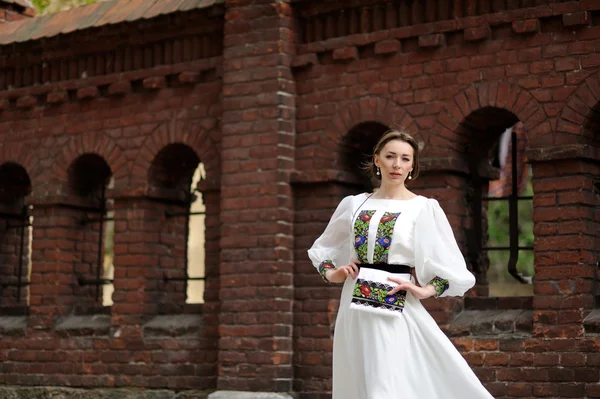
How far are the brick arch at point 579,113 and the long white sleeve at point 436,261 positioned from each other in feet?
10.0

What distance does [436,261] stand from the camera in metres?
6.04

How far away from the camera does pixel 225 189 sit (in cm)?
1033

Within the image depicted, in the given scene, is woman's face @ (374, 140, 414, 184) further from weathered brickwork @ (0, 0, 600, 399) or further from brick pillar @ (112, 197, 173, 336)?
brick pillar @ (112, 197, 173, 336)

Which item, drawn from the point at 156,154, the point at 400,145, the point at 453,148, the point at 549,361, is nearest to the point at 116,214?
the point at 156,154

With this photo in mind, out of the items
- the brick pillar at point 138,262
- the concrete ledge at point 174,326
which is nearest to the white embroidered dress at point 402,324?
the concrete ledge at point 174,326

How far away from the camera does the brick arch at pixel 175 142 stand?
1066 centimetres

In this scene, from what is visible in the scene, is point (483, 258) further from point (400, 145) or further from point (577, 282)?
point (400, 145)

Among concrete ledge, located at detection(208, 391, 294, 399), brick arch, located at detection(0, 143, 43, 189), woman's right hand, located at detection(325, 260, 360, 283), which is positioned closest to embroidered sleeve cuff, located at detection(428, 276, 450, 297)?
woman's right hand, located at detection(325, 260, 360, 283)

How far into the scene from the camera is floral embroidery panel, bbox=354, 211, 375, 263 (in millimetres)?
6102

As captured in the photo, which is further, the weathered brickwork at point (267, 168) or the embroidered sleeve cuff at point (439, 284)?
the weathered brickwork at point (267, 168)

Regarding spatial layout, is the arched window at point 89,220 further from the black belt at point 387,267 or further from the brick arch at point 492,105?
the black belt at point 387,267

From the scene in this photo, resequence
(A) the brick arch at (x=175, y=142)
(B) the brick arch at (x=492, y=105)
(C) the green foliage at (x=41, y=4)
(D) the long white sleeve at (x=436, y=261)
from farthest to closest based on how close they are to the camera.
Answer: (C) the green foliage at (x=41, y=4) < (A) the brick arch at (x=175, y=142) < (B) the brick arch at (x=492, y=105) < (D) the long white sleeve at (x=436, y=261)

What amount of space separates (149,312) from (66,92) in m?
2.24

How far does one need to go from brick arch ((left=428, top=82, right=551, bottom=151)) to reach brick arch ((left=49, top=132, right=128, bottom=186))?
3128 mm
